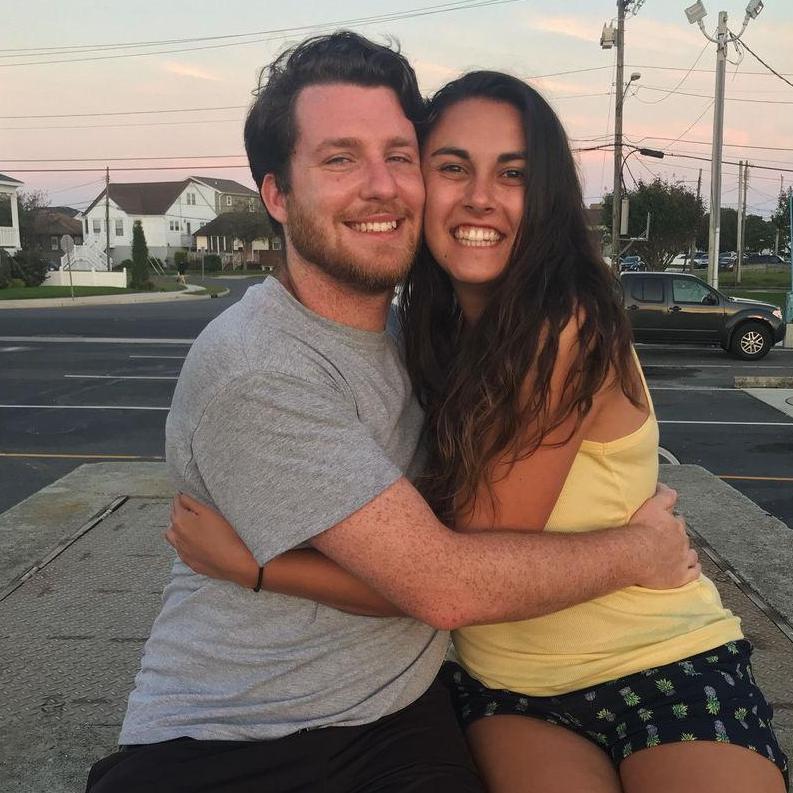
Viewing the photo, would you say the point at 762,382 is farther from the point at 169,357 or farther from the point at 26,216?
the point at 26,216

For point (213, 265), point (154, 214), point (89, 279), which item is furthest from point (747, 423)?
point (154, 214)

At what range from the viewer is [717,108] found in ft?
76.3

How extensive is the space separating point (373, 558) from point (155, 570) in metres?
2.84

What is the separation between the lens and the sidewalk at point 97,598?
273cm

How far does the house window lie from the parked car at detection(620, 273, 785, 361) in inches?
1865

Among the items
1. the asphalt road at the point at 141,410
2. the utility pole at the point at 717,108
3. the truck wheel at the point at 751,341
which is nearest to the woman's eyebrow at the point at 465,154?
the asphalt road at the point at 141,410

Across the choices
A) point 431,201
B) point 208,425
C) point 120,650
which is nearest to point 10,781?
point 120,650

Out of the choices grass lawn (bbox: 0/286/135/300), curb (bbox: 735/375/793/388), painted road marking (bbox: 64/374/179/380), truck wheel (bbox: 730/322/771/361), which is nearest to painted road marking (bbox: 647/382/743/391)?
curb (bbox: 735/375/793/388)

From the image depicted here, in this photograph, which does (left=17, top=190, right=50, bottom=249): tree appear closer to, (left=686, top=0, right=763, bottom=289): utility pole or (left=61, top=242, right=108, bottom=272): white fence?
(left=61, top=242, right=108, bottom=272): white fence

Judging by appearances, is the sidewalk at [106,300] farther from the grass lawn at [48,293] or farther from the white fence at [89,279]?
the white fence at [89,279]

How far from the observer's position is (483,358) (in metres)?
2.08

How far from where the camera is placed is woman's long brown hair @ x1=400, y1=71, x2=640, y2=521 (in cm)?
196

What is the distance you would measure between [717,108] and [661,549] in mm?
24246

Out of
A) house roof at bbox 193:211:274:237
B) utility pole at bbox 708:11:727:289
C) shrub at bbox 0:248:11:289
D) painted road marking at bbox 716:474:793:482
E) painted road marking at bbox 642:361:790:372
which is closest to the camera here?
painted road marking at bbox 716:474:793:482
